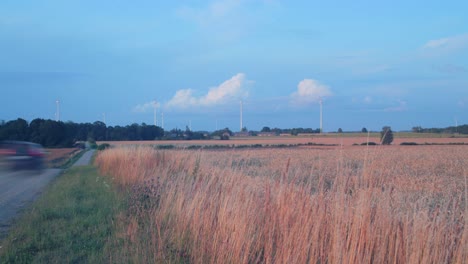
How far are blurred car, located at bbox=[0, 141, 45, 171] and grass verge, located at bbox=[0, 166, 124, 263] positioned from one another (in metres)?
10.0

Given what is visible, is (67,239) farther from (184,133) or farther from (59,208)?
(184,133)

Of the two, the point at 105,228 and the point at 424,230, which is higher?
the point at 424,230

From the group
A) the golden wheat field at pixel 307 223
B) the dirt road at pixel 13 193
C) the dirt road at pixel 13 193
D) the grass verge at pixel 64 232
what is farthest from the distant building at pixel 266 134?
the golden wheat field at pixel 307 223

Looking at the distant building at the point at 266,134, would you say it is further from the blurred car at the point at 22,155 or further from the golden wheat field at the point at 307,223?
the golden wheat field at the point at 307,223

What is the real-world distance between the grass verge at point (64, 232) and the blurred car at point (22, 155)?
32.9 feet

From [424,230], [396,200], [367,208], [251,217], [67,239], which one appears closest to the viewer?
[424,230]

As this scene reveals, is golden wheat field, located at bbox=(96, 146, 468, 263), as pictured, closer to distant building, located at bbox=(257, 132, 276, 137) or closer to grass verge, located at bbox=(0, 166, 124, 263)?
grass verge, located at bbox=(0, 166, 124, 263)

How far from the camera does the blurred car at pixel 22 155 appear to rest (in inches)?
914

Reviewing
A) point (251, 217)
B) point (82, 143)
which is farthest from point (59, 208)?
point (82, 143)

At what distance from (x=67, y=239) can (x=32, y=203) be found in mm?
5718

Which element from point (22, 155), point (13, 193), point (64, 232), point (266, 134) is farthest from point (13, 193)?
point (266, 134)

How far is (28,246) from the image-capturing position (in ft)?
27.0

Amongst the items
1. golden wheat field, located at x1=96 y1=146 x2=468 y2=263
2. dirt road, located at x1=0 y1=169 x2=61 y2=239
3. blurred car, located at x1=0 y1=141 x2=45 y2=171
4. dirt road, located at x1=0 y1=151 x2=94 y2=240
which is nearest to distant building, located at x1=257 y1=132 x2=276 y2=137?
dirt road, located at x1=0 y1=151 x2=94 y2=240

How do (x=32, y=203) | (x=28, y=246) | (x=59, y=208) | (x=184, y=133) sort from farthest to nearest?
(x=184, y=133), (x=32, y=203), (x=59, y=208), (x=28, y=246)
